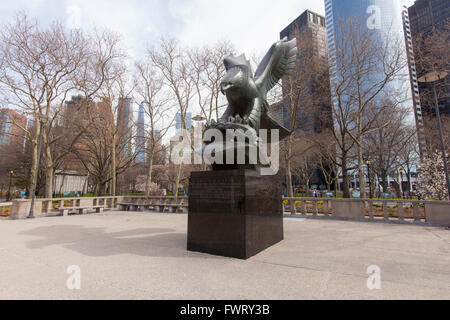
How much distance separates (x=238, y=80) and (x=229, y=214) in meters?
3.41

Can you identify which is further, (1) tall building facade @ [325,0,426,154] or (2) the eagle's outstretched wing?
(1) tall building facade @ [325,0,426,154]

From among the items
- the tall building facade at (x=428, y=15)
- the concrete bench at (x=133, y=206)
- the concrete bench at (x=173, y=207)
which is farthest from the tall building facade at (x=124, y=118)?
the tall building facade at (x=428, y=15)

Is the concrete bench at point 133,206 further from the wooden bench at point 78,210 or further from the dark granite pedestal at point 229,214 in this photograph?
the dark granite pedestal at point 229,214

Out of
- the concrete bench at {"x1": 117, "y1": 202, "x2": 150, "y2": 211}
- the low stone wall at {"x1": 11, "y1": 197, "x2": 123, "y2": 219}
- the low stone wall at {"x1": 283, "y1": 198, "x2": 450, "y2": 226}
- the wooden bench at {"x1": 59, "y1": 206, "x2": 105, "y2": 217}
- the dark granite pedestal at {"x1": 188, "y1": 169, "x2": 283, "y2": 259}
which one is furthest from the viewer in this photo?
the concrete bench at {"x1": 117, "y1": 202, "x2": 150, "y2": 211}

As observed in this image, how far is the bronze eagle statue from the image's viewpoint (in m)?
5.80

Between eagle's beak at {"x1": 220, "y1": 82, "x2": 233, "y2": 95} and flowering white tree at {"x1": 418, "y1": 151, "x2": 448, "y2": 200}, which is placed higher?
eagle's beak at {"x1": 220, "y1": 82, "x2": 233, "y2": 95}

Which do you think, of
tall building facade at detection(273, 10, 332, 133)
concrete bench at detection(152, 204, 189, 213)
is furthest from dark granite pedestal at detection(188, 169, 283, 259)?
tall building facade at detection(273, 10, 332, 133)

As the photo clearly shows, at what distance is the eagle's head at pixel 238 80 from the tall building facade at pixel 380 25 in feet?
47.1

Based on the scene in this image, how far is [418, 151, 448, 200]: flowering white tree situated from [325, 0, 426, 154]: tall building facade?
3495 millimetres

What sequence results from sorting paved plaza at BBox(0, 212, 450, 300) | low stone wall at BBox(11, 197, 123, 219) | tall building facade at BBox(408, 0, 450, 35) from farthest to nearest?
tall building facade at BBox(408, 0, 450, 35), low stone wall at BBox(11, 197, 123, 219), paved plaza at BBox(0, 212, 450, 300)

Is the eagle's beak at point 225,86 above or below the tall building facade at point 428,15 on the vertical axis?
below

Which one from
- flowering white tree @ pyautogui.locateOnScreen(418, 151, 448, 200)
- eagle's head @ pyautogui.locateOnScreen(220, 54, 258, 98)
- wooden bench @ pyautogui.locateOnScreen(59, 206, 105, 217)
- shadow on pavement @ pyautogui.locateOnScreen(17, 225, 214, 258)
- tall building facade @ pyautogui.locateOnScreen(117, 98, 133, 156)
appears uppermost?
tall building facade @ pyautogui.locateOnScreen(117, 98, 133, 156)

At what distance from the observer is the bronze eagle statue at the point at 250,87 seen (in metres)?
5.80

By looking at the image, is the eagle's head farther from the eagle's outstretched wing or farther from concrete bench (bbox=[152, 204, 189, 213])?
concrete bench (bbox=[152, 204, 189, 213])
